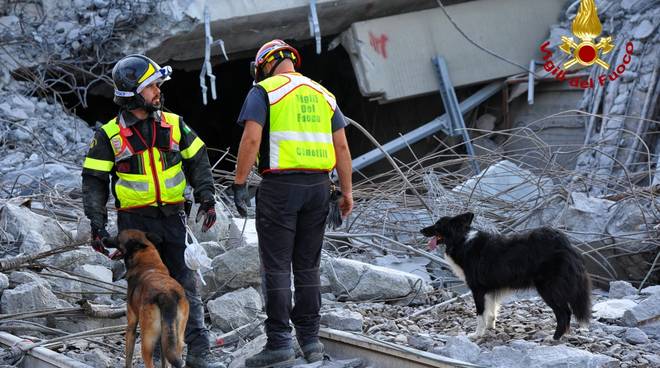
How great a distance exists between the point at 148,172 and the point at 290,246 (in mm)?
955

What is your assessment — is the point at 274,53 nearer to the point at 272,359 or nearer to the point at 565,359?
the point at 272,359

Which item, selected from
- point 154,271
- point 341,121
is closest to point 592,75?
point 341,121

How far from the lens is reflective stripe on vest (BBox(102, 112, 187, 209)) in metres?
6.25

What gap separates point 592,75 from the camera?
1459 cm

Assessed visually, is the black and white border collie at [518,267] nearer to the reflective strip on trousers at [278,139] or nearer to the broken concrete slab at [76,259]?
the reflective strip on trousers at [278,139]

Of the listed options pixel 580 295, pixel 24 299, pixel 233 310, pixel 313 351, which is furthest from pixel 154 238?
pixel 580 295

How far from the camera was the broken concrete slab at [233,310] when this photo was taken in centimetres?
773

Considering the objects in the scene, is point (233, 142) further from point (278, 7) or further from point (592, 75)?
point (592, 75)

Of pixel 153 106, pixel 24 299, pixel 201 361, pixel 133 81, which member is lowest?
pixel 201 361

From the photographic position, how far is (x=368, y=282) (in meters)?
8.42

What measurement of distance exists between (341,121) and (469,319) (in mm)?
1933

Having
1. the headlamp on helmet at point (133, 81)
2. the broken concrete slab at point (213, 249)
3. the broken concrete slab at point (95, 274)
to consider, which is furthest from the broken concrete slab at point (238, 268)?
the headlamp on helmet at point (133, 81)

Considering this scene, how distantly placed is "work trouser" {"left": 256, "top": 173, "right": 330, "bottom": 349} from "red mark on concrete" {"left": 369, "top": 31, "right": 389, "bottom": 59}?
362 inches

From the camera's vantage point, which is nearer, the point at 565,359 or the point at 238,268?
the point at 565,359
